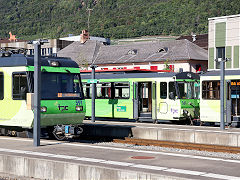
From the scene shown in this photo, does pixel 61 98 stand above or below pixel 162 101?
above

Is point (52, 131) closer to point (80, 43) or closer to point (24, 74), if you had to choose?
point (24, 74)

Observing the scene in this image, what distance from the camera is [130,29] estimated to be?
164 m

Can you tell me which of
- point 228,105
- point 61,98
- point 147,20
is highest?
point 147,20

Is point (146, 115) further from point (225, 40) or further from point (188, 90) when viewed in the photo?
point (225, 40)

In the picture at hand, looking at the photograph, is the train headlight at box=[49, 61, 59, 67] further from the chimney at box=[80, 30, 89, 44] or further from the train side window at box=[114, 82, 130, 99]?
the chimney at box=[80, 30, 89, 44]

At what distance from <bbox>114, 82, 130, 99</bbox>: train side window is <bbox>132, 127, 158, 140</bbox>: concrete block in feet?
17.8

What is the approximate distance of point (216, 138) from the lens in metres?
18.0

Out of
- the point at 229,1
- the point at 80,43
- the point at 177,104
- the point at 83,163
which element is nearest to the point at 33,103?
the point at 83,163

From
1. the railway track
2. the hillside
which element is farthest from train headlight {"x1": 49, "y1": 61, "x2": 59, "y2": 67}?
the hillside

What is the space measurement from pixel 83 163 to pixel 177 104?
1434 centimetres

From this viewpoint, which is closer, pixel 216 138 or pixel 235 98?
pixel 216 138

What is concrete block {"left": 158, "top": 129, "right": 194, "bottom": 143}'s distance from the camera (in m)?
18.9

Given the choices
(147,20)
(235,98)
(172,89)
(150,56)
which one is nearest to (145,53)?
(150,56)

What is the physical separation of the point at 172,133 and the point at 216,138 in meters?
2.01
